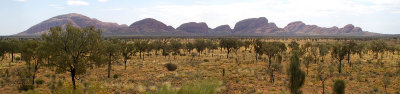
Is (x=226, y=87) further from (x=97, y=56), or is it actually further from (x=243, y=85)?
(x=97, y=56)

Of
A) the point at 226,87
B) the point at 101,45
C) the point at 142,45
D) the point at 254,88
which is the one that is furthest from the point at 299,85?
the point at 142,45

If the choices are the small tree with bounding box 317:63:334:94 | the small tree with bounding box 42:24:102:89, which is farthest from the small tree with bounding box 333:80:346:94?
the small tree with bounding box 42:24:102:89

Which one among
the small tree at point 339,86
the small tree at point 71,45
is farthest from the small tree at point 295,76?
the small tree at point 71,45

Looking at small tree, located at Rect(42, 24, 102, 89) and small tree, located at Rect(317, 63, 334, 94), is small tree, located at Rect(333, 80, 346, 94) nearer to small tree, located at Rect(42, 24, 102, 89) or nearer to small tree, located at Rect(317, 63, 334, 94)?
small tree, located at Rect(317, 63, 334, 94)

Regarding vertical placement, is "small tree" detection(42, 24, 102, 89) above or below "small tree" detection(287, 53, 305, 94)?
above

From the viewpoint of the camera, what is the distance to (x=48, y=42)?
20688 mm

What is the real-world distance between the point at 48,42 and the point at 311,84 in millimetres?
28144

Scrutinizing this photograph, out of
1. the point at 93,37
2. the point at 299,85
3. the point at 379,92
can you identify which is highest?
the point at 93,37

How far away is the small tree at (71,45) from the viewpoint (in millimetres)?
20922

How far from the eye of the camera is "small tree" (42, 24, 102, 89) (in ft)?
68.6

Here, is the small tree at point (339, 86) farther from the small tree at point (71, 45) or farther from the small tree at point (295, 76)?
the small tree at point (71, 45)

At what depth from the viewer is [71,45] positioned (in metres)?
21.6

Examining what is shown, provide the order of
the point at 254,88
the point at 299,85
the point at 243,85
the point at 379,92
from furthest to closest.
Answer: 1. the point at 243,85
2. the point at 254,88
3. the point at 379,92
4. the point at 299,85

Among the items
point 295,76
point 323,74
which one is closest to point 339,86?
point 295,76
